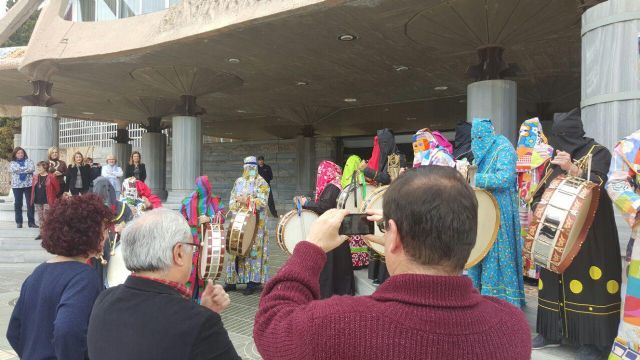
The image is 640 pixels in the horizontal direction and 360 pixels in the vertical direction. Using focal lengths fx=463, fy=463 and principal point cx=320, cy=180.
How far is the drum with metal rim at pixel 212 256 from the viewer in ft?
15.6

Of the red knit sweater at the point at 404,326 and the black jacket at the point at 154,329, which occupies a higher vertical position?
the red knit sweater at the point at 404,326

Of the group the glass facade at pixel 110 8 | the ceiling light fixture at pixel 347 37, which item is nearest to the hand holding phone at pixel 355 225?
the ceiling light fixture at pixel 347 37

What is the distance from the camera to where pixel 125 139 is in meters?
24.8

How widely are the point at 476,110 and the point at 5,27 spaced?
12706 mm

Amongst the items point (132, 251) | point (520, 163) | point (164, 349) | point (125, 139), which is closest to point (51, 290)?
point (132, 251)

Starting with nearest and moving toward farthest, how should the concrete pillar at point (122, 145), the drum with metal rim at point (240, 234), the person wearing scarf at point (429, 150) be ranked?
1. the person wearing scarf at point (429, 150)
2. the drum with metal rim at point (240, 234)
3. the concrete pillar at point (122, 145)

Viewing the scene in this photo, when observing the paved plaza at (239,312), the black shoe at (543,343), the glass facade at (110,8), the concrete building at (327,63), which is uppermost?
the glass facade at (110,8)

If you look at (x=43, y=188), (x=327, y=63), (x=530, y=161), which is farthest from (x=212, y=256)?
(x=327, y=63)

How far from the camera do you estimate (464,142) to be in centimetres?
451

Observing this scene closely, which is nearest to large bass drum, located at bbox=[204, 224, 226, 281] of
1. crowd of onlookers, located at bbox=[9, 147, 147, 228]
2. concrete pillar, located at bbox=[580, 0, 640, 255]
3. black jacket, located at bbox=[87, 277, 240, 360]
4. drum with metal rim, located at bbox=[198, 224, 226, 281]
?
drum with metal rim, located at bbox=[198, 224, 226, 281]

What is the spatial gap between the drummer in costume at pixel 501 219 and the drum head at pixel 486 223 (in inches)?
8.8

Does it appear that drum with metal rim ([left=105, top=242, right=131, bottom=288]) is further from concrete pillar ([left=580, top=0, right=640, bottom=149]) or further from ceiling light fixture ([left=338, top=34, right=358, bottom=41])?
ceiling light fixture ([left=338, top=34, right=358, bottom=41])

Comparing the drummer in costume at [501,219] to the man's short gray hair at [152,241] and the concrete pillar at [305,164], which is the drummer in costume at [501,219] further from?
the concrete pillar at [305,164]

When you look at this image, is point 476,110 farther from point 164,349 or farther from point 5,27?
point 5,27
